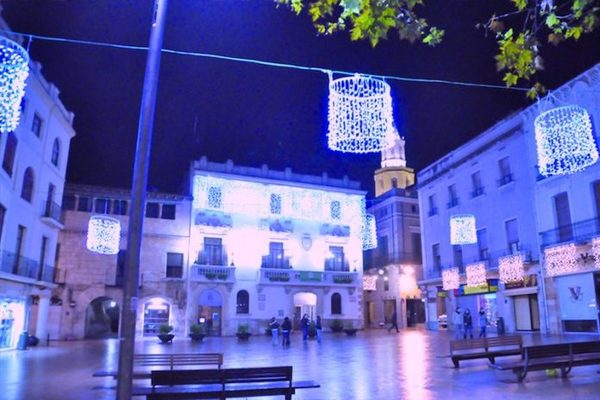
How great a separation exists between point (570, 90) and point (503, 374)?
1808cm

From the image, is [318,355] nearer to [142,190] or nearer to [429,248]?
[142,190]

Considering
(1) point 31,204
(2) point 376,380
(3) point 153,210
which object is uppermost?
(3) point 153,210

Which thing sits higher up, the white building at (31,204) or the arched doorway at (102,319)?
the white building at (31,204)

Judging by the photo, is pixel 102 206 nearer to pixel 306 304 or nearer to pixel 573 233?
pixel 306 304

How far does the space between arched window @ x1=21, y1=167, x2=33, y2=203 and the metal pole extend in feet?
64.9

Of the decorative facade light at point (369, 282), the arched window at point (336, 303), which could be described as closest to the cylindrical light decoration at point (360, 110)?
the arched window at point (336, 303)

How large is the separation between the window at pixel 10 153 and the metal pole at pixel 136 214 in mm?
17747

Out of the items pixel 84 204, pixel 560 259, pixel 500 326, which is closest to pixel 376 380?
pixel 560 259

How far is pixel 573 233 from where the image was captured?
916 inches

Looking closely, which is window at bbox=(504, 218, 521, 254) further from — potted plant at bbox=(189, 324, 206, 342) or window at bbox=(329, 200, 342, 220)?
potted plant at bbox=(189, 324, 206, 342)

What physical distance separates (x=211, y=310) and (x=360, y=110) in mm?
27799

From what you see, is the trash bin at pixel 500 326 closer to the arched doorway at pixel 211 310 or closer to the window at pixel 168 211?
the arched doorway at pixel 211 310

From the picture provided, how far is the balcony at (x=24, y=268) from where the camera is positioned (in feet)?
68.4

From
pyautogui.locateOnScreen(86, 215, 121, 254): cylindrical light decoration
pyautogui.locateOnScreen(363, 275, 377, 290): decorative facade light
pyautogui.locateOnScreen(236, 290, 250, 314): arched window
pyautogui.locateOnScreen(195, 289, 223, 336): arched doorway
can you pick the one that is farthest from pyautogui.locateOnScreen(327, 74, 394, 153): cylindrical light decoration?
pyautogui.locateOnScreen(363, 275, 377, 290): decorative facade light
